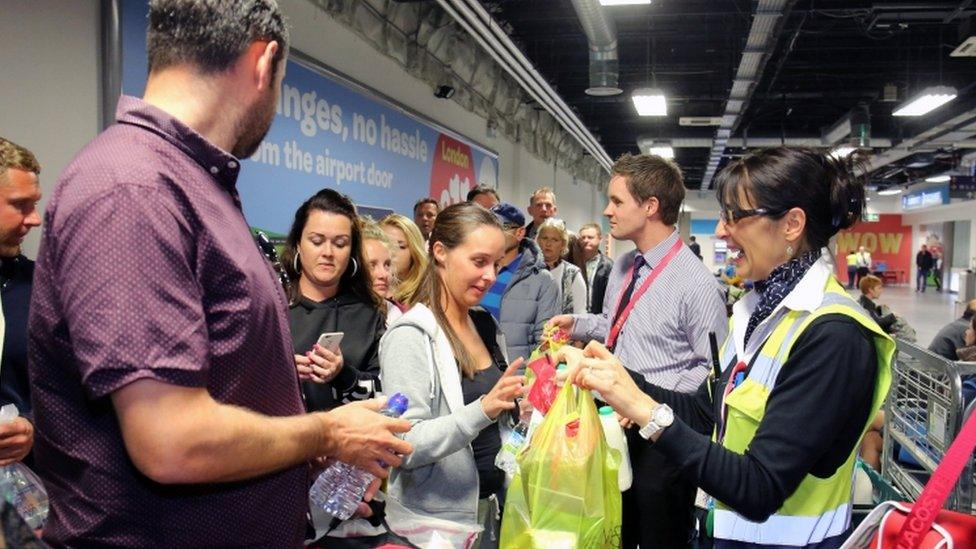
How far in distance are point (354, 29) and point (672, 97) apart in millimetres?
9048

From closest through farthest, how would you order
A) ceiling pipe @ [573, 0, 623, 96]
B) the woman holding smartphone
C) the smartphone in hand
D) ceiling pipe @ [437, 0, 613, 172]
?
the smartphone in hand < the woman holding smartphone < ceiling pipe @ [437, 0, 613, 172] < ceiling pipe @ [573, 0, 623, 96]

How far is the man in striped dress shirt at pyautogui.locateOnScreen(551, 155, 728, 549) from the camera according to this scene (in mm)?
2748

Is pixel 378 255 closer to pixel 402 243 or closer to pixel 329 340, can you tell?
pixel 402 243

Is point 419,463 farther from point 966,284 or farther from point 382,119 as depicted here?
point 966,284

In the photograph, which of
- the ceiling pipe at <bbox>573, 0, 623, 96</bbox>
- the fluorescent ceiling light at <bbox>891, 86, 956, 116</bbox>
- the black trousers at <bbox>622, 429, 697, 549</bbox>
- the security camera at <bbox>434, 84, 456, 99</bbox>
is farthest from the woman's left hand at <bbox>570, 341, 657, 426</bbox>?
the fluorescent ceiling light at <bbox>891, 86, 956, 116</bbox>

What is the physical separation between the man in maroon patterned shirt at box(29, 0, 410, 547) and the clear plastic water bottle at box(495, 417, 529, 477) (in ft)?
→ 3.33

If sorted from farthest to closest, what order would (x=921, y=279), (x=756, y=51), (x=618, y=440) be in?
(x=921, y=279)
(x=756, y=51)
(x=618, y=440)

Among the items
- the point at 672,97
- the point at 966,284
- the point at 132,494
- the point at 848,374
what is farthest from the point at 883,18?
the point at 966,284

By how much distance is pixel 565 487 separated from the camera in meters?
2.00

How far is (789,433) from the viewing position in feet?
4.85

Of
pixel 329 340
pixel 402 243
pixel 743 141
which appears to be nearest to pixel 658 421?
pixel 329 340

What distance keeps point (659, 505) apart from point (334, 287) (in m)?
1.53

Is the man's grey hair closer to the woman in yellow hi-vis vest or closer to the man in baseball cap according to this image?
the woman in yellow hi-vis vest

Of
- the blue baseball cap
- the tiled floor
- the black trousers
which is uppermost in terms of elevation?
the blue baseball cap
